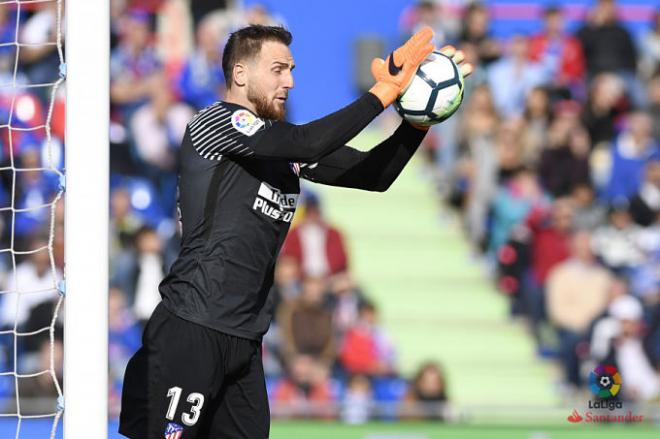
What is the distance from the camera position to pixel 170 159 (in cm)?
1116

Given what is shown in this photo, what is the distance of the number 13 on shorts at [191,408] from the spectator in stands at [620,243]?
722cm

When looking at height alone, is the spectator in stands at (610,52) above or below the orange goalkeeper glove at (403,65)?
above

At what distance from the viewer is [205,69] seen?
11.7 metres

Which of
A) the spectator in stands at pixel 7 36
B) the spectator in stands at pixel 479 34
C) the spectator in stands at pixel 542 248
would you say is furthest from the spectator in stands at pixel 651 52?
the spectator in stands at pixel 7 36

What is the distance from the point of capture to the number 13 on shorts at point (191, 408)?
176 inches

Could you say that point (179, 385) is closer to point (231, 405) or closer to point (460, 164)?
point (231, 405)

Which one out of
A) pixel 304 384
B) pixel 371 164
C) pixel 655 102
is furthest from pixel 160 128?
pixel 371 164

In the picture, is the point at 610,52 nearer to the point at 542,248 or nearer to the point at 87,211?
the point at 542,248

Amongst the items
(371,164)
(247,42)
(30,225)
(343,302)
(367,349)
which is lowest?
(367,349)

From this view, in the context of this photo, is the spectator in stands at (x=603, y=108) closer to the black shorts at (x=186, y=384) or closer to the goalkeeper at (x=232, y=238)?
the goalkeeper at (x=232, y=238)

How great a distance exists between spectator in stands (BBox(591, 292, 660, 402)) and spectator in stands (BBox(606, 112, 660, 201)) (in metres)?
1.41

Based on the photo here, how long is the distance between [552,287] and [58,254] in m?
4.34

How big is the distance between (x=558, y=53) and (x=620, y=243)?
2218mm

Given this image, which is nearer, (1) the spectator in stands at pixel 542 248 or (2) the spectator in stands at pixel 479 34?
(1) the spectator in stands at pixel 542 248
